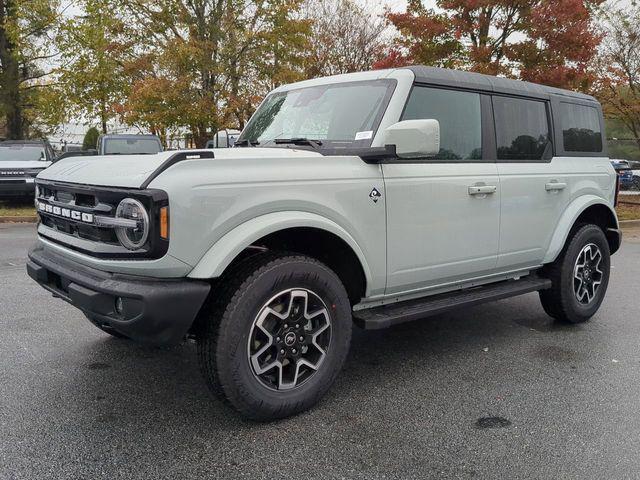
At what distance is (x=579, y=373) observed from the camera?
3.80 metres

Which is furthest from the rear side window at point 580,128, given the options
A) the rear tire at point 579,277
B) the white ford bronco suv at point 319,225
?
the rear tire at point 579,277

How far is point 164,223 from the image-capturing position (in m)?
2.62

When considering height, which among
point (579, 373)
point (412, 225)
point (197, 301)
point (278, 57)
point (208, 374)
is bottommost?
point (579, 373)

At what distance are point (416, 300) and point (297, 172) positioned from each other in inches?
52.5

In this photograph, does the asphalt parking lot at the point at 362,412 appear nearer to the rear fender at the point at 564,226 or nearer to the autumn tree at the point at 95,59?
the rear fender at the point at 564,226

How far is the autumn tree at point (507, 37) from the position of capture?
1066 centimetres

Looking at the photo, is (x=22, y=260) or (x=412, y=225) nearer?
(x=412, y=225)

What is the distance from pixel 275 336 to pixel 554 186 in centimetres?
269

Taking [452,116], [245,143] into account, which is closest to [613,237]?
[452,116]

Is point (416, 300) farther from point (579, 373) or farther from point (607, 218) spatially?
point (607, 218)

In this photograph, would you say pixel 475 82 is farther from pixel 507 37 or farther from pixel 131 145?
pixel 131 145

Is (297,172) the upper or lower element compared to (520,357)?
upper

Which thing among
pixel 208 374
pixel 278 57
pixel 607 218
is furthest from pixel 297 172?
pixel 278 57

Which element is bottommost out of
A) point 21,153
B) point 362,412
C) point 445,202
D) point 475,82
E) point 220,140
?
point 362,412
